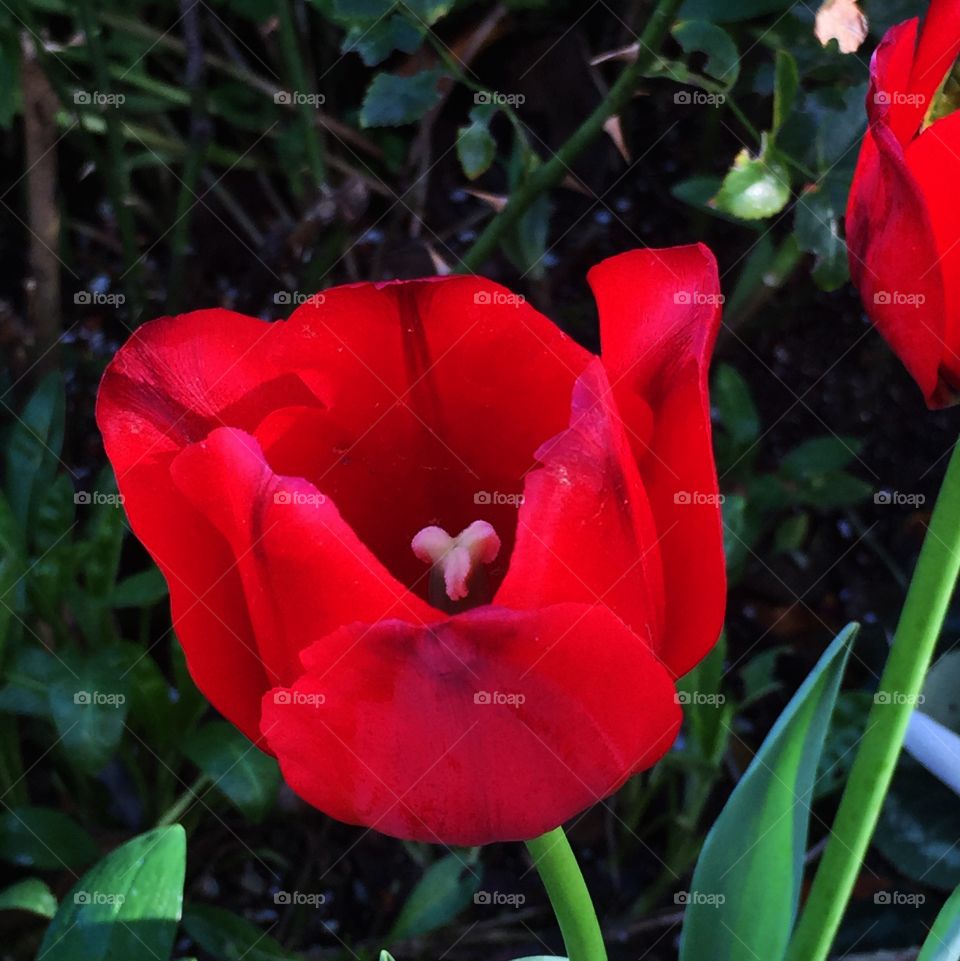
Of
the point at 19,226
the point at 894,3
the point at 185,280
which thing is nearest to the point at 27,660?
the point at 185,280

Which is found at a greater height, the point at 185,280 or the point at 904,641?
the point at 185,280

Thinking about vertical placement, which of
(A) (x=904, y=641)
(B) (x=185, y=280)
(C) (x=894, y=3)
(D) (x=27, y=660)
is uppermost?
(C) (x=894, y=3)

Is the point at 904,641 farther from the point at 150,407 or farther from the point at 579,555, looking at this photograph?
the point at 150,407

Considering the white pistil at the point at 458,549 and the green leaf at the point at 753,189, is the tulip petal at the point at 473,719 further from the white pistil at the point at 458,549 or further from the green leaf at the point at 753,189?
the green leaf at the point at 753,189

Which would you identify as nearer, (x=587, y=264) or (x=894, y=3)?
(x=894, y=3)

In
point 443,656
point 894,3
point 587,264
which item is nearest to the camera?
point 443,656
